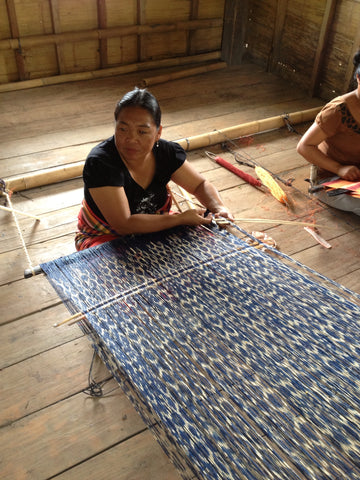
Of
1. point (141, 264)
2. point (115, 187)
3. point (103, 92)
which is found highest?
point (115, 187)

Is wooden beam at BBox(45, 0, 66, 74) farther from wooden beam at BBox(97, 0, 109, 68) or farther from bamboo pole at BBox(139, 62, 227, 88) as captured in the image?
bamboo pole at BBox(139, 62, 227, 88)

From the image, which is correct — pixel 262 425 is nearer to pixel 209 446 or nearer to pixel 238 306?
pixel 209 446

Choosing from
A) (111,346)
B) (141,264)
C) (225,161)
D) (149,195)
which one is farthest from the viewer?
(225,161)

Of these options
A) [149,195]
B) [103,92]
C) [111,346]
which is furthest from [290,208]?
[103,92]

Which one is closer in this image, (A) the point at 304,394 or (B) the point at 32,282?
(A) the point at 304,394

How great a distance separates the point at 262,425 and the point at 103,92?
333 cm

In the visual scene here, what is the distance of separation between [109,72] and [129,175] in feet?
8.82

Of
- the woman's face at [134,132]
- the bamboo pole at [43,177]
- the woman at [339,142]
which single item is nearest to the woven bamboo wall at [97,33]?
the bamboo pole at [43,177]

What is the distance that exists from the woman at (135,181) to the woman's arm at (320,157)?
0.74m

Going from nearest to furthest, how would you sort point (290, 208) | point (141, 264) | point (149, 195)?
1. point (141, 264)
2. point (149, 195)
3. point (290, 208)

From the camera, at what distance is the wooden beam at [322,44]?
368 centimetres

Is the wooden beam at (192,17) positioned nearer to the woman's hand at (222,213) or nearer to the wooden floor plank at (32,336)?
the woman's hand at (222,213)

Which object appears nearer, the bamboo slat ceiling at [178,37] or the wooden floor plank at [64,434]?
the wooden floor plank at [64,434]

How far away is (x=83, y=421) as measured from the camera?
1.51 m
